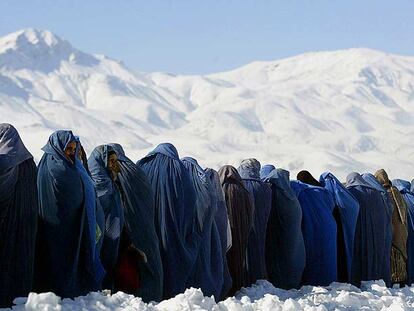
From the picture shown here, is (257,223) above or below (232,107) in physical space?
below

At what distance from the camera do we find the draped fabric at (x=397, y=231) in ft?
29.7

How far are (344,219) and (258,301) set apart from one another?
2707mm

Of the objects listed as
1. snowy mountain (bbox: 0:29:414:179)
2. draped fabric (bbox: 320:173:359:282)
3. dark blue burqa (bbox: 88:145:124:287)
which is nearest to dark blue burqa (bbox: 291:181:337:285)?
draped fabric (bbox: 320:173:359:282)

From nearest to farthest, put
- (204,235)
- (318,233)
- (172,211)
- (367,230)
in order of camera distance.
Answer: (172,211) < (204,235) < (318,233) < (367,230)

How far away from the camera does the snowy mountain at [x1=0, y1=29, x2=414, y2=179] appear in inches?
1887

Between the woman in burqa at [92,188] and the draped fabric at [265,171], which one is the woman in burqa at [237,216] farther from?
the woman in burqa at [92,188]

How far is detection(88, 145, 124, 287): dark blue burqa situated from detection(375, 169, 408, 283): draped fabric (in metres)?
3.73

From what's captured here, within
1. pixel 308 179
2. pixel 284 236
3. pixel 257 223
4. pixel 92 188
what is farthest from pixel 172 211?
pixel 308 179

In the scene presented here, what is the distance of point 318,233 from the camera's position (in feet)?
26.4

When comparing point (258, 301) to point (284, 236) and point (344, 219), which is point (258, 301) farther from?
point (344, 219)

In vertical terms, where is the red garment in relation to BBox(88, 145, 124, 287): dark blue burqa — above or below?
below

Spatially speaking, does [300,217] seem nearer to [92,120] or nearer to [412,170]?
[412,170]

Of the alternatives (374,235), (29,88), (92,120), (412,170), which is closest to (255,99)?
(92,120)

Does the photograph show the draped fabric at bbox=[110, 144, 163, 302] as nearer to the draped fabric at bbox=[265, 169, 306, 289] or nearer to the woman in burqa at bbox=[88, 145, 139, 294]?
the woman in burqa at bbox=[88, 145, 139, 294]
